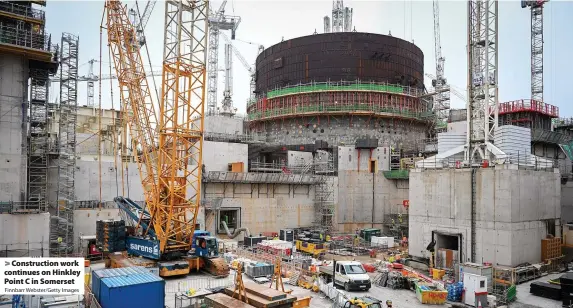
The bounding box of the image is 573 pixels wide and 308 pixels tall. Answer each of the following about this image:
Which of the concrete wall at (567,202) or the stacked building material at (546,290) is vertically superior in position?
the concrete wall at (567,202)

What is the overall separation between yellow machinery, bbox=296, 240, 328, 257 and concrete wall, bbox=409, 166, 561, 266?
24.7ft

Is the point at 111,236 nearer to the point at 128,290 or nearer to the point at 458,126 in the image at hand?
the point at 128,290

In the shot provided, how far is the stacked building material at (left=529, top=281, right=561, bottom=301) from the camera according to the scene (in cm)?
2534

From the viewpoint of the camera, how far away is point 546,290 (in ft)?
84.9

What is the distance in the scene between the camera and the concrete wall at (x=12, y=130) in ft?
102

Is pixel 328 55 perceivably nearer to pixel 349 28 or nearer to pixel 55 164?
pixel 349 28

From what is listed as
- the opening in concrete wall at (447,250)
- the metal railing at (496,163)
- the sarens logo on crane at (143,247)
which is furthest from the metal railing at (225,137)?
the opening in concrete wall at (447,250)

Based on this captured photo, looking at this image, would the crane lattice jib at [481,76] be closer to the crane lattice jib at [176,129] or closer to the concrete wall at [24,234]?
the crane lattice jib at [176,129]

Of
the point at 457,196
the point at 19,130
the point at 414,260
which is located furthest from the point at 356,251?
the point at 19,130

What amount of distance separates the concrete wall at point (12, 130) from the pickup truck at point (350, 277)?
22.9 m

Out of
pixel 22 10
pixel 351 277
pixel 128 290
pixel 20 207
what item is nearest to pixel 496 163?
pixel 351 277

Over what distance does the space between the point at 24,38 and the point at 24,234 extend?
1383cm

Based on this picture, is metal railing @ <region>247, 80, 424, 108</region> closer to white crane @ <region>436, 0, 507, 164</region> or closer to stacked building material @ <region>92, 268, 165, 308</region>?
white crane @ <region>436, 0, 507, 164</region>

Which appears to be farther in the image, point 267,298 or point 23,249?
point 23,249
